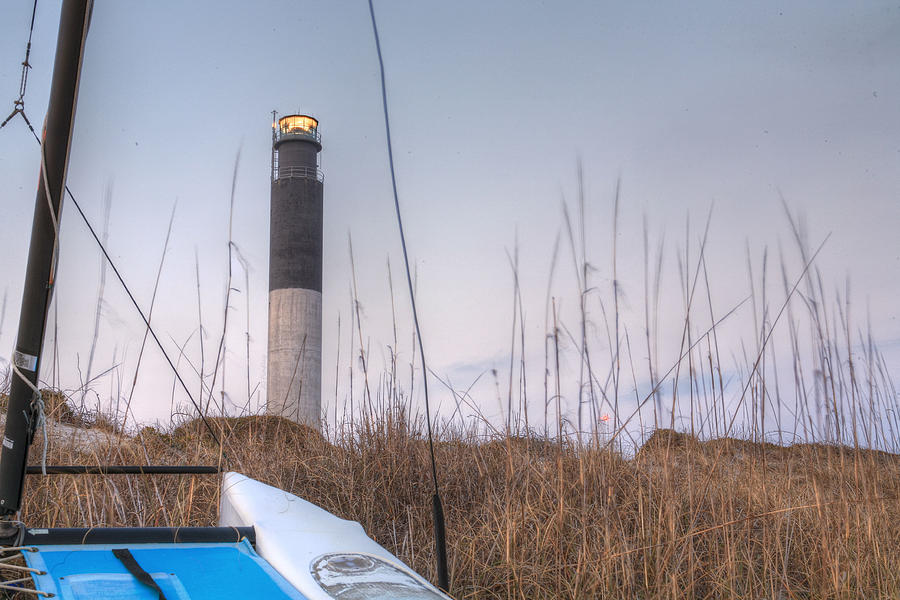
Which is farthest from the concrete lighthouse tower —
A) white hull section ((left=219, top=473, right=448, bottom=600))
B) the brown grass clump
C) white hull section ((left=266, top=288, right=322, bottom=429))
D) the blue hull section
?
the blue hull section

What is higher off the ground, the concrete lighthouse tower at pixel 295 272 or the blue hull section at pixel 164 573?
the concrete lighthouse tower at pixel 295 272

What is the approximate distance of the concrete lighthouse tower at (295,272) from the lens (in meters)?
11.4

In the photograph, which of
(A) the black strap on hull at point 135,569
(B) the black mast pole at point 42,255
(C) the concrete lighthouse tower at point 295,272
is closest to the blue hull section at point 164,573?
(A) the black strap on hull at point 135,569

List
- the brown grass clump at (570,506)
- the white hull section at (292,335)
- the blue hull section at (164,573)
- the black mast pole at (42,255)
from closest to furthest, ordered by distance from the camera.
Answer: the blue hull section at (164,573) < the black mast pole at (42,255) < the brown grass clump at (570,506) < the white hull section at (292,335)

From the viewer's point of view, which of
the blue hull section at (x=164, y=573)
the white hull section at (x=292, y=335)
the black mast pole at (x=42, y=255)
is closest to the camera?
the blue hull section at (x=164, y=573)

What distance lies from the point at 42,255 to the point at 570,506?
1.71 metres

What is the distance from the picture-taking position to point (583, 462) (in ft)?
8.02

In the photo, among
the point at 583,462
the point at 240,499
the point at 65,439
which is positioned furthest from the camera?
the point at 65,439

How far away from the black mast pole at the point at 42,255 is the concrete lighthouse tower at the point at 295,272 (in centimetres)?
952

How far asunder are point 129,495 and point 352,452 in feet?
2.73

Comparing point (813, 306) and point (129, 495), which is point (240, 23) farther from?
point (813, 306)

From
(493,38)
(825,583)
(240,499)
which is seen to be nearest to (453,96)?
(493,38)

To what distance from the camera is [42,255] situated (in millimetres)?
1647

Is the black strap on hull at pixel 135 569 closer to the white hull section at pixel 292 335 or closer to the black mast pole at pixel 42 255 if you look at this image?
the black mast pole at pixel 42 255
